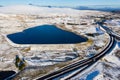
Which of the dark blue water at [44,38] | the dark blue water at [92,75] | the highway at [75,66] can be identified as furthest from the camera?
the dark blue water at [44,38]

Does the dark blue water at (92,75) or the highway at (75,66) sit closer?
the dark blue water at (92,75)

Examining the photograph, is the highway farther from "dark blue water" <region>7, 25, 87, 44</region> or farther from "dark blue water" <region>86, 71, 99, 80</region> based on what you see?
"dark blue water" <region>7, 25, 87, 44</region>

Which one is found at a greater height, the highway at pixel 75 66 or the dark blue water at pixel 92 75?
the dark blue water at pixel 92 75

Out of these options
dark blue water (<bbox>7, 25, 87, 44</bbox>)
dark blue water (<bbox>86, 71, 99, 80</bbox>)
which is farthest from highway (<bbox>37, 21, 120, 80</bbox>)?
dark blue water (<bbox>7, 25, 87, 44</bbox>)

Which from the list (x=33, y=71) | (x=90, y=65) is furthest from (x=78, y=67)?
(x=33, y=71)

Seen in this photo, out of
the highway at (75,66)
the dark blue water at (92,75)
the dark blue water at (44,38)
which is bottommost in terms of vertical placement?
the dark blue water at (44,38)

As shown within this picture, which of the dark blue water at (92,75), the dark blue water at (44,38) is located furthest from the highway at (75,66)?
the dark blue water at (44,38)

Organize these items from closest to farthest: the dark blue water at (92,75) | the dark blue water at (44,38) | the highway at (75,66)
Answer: the dark blue water at (92,75)
the highway at (75,66)
the dark blue water at (44,38)

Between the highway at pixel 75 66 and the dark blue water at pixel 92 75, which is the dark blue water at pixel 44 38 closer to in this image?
the highway at pixel 75 66

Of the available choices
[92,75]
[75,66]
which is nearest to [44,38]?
[75,66]

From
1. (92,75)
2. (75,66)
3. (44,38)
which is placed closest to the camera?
(92,75)

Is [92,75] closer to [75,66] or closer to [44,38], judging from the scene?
[75,66]

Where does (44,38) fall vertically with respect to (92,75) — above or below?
below

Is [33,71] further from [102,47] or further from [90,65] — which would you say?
[102,47]
